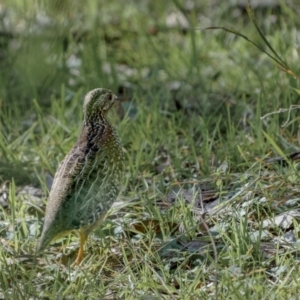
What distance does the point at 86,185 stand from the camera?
4945 millimetres

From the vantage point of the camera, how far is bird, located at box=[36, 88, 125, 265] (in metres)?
4.77

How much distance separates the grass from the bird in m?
0.20

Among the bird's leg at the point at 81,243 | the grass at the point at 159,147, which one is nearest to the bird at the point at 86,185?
the bird's leg at the point at 81,243

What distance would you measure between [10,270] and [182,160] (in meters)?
1.84

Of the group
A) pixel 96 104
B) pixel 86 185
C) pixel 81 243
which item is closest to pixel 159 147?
pixel 96 104

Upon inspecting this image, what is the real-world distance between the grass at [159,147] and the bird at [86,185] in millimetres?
204

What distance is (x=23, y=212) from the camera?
555 centimetres

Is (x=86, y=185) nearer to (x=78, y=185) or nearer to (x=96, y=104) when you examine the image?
(x=78, y=185)

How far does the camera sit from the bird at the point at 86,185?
15.6 ft

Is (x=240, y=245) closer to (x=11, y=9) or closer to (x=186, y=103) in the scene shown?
(x=186, y=103)

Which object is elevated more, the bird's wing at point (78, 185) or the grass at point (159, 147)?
the bird's wing at point (78, 185)

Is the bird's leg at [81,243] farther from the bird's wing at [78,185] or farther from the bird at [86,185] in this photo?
the bird's wing at [78,185]

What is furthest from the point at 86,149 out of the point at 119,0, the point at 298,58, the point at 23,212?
the point at 119,0

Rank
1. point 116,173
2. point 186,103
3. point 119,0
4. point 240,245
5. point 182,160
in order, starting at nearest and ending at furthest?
point 240,245 < point 116,173 < point 182,160 < point 186,103 < point 119,0
